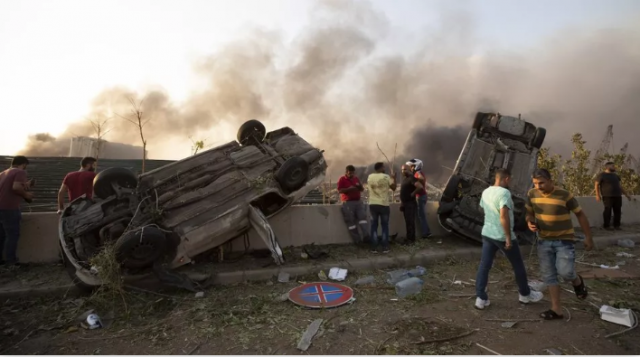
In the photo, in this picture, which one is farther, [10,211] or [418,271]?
[418,271]

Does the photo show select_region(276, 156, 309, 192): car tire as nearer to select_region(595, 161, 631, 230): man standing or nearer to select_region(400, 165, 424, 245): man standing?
select_region(400, 165, 424, 245): man standing

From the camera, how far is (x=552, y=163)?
1487 cm

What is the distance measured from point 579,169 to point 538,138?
964cm

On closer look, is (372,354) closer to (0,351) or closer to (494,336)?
(494,336)

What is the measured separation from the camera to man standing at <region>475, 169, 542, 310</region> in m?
3.96

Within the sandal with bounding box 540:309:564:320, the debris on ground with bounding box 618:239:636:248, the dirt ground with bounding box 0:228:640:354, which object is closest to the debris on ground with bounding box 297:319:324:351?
the dirt ground with bounding box 0:228:640:354

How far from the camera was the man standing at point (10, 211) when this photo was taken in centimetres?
555

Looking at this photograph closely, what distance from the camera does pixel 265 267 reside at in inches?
226

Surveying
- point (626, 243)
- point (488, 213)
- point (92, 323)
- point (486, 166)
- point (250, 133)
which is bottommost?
point (92, 323)

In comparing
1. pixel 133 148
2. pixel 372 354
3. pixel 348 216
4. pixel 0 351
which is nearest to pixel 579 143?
pixel 348 216

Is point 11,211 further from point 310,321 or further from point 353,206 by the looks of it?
point 353,206

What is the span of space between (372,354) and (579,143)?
1572 centimetres

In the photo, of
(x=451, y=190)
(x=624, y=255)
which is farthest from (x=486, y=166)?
(x=624, y=255)

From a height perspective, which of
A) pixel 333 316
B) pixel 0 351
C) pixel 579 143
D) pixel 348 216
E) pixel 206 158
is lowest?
pixel 0 351
